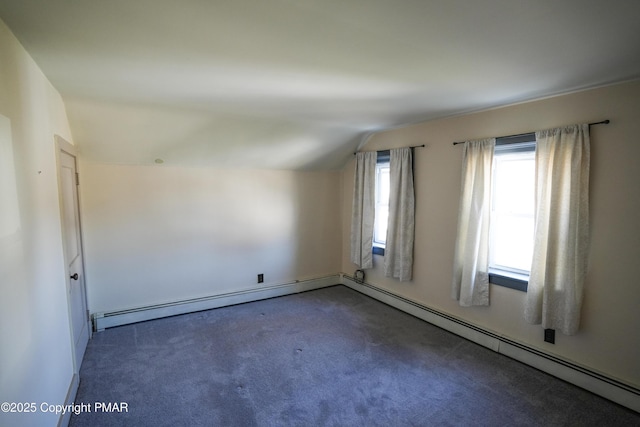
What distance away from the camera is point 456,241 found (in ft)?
10.4

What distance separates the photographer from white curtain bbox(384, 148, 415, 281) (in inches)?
146

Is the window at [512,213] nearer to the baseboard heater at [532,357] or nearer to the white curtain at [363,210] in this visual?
the baseboard heater at [532,357]

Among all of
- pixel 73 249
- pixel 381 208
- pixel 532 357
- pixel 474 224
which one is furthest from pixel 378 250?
pixel 73 249

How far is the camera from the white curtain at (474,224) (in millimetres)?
2926

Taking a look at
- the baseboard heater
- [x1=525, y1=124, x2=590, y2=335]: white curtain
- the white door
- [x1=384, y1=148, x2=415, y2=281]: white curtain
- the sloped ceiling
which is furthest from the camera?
[x1=384, y1=148, x2=415, y2=281]: white curtain

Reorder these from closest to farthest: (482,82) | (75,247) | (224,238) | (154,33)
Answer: (154,33) → (482,82) → (75,247) → (224,238)

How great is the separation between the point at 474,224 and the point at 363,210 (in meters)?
1.65

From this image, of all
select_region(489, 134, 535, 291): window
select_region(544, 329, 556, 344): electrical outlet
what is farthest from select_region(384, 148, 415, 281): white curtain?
select_region(544, 329, 556, 344): electrical outlet

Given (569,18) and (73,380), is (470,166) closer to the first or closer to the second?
(569,18)

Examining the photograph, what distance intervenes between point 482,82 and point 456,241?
1587mm

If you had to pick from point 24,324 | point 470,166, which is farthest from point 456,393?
point 24,324

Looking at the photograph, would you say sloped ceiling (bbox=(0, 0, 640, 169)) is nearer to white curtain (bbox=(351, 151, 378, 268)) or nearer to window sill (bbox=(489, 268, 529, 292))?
white curtain (bbox=(351, 151, 378, 268))

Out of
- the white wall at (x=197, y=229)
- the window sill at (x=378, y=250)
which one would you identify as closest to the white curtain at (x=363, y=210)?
the window sill at (x=378, y=250)

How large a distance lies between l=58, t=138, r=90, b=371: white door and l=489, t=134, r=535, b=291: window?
370 centimetres
